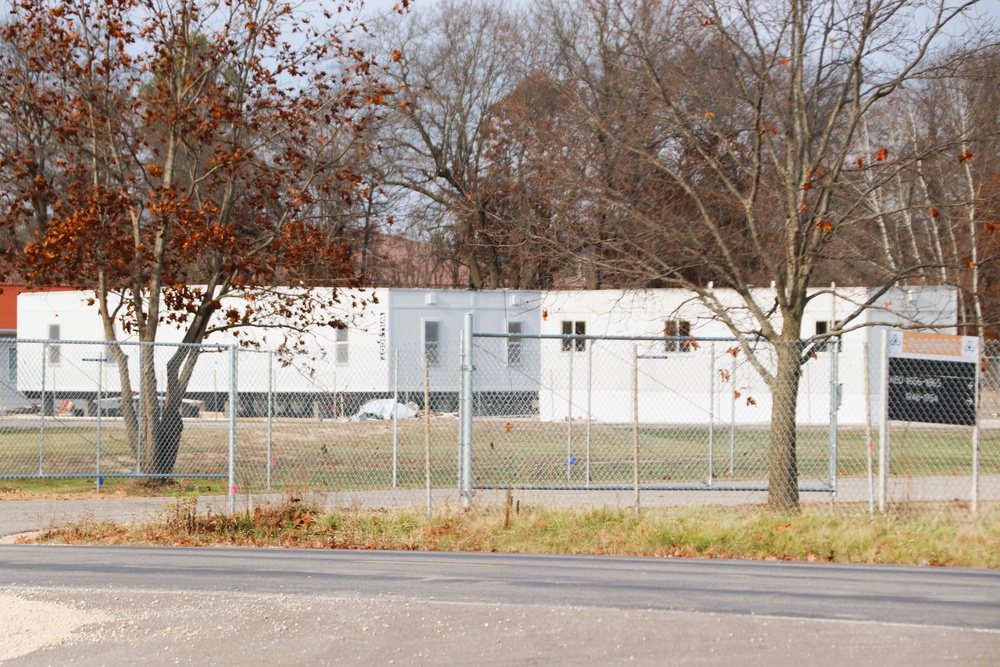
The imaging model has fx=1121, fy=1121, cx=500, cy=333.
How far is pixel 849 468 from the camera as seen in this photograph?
→ 19094 millimetres

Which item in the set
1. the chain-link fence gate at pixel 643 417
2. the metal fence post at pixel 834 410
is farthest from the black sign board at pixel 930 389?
the chain-link fence gate at pixel 643 417

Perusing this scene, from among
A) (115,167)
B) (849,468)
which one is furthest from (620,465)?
(115,167)

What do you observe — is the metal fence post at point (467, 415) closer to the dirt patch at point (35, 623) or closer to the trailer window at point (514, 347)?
the dirt patch at point (35, 623)

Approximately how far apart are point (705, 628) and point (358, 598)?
95.0 inches

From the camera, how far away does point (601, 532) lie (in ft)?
35.8

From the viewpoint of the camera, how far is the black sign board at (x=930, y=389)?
11844mm

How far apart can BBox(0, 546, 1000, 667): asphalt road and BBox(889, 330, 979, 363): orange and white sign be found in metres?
3.25

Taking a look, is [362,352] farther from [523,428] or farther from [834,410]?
[834,410]

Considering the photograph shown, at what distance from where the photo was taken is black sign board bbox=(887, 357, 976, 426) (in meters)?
11.8

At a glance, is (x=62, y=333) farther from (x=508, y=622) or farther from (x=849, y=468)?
(x=508, y=622)

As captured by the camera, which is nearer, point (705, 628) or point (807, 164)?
point (705, 628)

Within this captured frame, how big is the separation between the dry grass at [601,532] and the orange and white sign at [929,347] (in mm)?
1652

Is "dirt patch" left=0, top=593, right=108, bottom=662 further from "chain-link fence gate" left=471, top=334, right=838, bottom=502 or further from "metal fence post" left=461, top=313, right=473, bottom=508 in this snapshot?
"chain-link fence gate" left=471, top=334, right=838, bottom=502

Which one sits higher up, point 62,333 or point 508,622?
point 62,333
